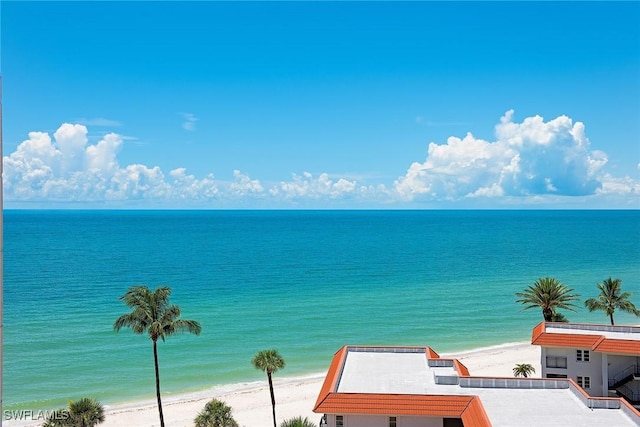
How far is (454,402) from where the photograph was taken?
2955 cm

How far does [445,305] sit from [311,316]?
984 inches

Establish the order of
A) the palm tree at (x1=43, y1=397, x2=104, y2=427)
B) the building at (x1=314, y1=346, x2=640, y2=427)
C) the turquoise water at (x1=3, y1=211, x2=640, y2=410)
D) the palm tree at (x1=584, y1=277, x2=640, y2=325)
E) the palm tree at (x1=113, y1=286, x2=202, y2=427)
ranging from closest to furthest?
1. the building at (x1=314, y1=346, x2=640, y2=427)
2. the palm tree at (x1=43, y1=397, x2=104, y2=427)
3. the palm tree at (x1=113, y1=286, x2=202, y2=427)
4. the palm tree at (x1=584, y1=277, x2=640, y2=325)
5. the turquoise water at (x1=3, y1=211, x2=640, y2=410)

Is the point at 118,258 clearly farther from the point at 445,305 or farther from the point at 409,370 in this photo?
the point at 409,370

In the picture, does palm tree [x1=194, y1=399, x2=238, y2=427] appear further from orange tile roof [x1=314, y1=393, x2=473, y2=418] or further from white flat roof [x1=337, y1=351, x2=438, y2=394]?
orange tile roof [x1=314, y1=393, x2=473, y2=418]

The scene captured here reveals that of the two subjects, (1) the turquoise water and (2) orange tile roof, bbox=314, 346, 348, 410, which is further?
(1) the turquoise water

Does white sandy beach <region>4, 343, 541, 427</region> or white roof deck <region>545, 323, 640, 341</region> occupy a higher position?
white roof deck <region>545, 323, 640, 341</region>

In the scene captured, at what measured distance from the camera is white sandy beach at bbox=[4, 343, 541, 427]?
48.8 meters

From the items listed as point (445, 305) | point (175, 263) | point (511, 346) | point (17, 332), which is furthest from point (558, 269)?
point (17, 332)

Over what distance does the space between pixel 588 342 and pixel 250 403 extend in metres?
29.6

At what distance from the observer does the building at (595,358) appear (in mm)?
37406

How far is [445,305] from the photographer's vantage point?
101 m

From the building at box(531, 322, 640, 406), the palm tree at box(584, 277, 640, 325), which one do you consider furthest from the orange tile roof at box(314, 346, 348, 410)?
the palm tree at box(584, 277, 640, 325)

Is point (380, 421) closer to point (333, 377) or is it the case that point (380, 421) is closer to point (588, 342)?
point (333, 377)

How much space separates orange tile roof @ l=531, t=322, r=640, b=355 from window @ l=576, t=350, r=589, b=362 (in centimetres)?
80
